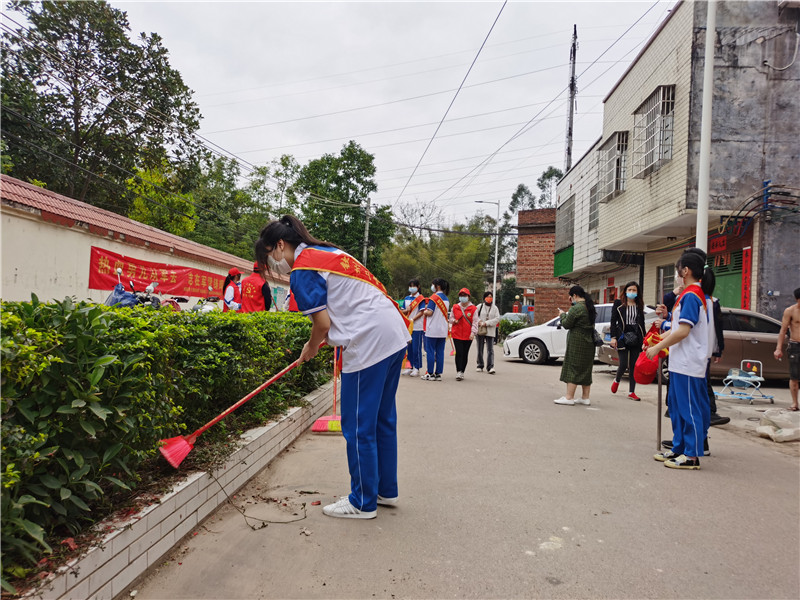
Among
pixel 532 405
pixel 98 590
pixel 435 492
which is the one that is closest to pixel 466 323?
pixel 532 405

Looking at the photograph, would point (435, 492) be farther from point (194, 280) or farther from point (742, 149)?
point (194, 280)

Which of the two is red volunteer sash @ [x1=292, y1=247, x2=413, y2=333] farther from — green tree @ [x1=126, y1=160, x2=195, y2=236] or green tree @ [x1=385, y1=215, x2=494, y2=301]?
green tree @ [x1=385, y1=215, x2=494, y2=301]

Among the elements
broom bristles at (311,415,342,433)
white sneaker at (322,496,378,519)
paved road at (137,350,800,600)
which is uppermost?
broom bristles at (311,415,342,433)

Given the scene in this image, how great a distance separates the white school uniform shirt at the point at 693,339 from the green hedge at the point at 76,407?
385 cm

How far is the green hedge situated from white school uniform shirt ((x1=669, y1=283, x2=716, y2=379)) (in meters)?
3.85

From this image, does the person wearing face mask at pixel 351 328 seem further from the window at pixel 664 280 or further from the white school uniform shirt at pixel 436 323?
the window at pixel 664 280

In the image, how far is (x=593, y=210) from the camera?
20.1m

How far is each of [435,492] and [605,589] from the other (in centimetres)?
153

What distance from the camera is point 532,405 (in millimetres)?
7969

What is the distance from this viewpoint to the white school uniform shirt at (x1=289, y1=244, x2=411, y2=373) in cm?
341

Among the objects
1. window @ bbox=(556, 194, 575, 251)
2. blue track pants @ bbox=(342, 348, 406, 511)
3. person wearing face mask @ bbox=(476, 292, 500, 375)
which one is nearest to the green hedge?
blue track pants @ bbox=(342, 348, 406, 511)

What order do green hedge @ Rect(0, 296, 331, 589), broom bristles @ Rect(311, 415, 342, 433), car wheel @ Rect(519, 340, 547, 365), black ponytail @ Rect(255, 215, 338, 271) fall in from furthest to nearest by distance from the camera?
car wheel @ Rect(519, 340, 547, 365) → broom bristles @ Rect(311, 415, 342, 433) → black ponytail @ Rect(255, 215, 338, 271) → green hedge @ Rect(0, 296, 331, 589)

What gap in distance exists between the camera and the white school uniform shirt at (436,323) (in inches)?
403

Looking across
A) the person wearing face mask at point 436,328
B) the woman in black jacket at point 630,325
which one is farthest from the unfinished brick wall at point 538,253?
the woman in black jacket at point 630,325
